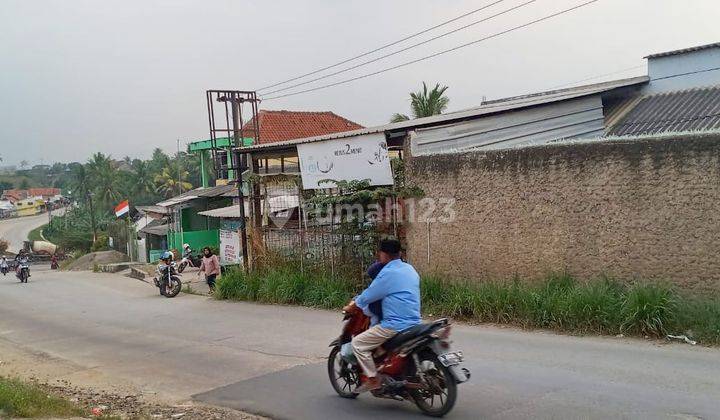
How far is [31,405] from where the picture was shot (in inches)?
246

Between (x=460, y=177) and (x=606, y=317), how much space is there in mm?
3686

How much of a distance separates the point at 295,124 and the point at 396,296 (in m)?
30.6

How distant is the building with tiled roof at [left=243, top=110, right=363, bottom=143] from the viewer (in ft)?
112

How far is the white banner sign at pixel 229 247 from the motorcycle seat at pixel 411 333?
14.4 metres

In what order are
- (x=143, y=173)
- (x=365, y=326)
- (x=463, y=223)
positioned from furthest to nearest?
(x=143, y=173), (x=463, y=223), (x=365, y=326)

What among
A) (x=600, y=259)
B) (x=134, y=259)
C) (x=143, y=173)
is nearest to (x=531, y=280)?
(x=600, y=259)

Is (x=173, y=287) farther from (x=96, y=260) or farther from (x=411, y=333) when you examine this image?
(x=96, y=260)

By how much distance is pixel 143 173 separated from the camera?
7619 centimetres

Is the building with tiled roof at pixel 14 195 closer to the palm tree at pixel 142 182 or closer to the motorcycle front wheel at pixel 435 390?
the palm tree at pixel 142 182

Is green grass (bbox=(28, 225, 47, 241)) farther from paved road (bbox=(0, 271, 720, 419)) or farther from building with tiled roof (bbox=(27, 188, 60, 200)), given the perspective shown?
paved road (bbox=(0, 271, 720, 419))

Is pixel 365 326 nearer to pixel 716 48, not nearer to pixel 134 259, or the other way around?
pixel 716 48

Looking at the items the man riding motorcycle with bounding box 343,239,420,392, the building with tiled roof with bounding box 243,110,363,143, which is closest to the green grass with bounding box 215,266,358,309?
the man riding motorcycle with bounding box 343,239,420,392

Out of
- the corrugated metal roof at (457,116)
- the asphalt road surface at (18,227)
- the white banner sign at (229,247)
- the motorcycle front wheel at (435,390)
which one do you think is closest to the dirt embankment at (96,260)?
the white banner sign at (229,247)

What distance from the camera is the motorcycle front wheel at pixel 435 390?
5414 mm
